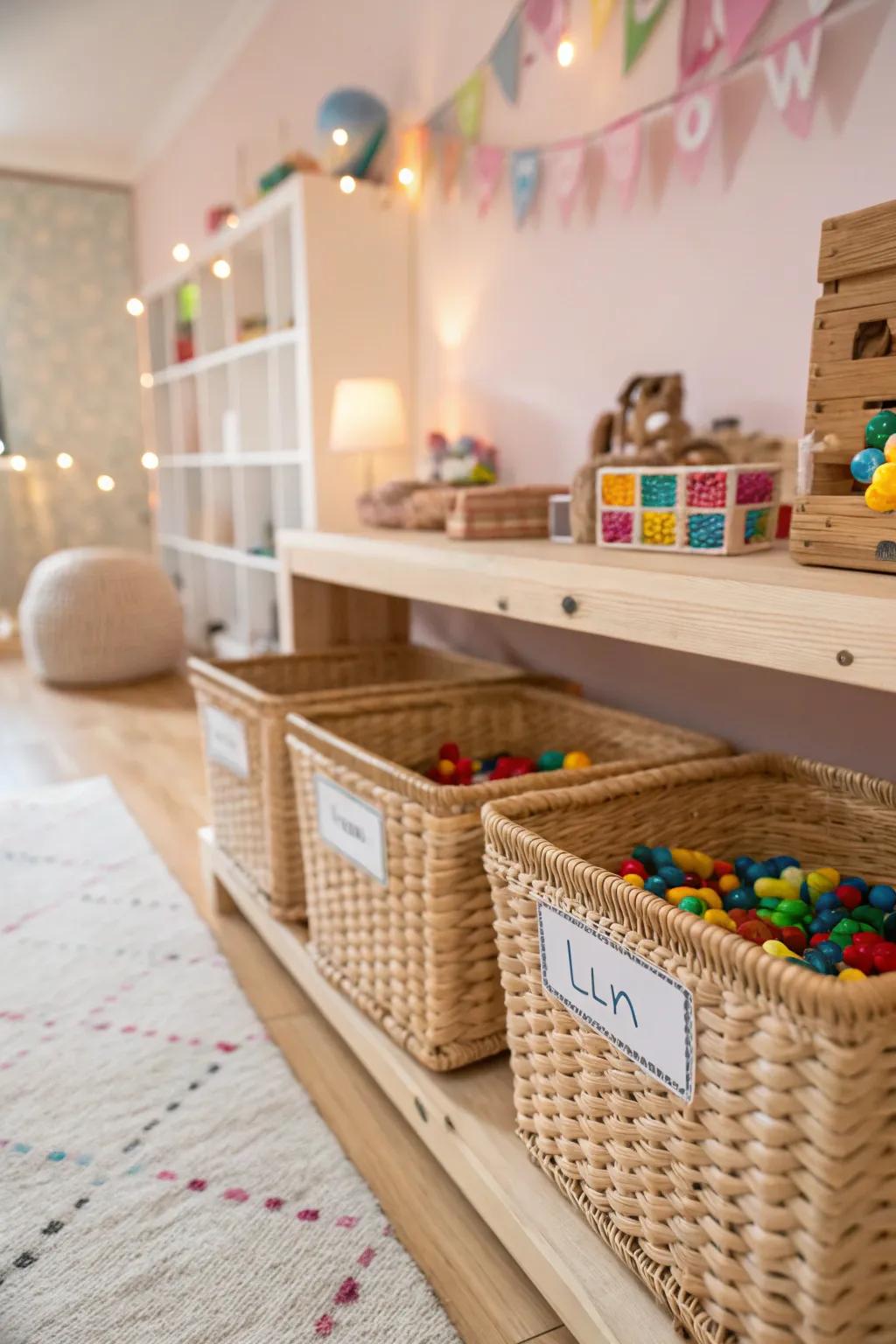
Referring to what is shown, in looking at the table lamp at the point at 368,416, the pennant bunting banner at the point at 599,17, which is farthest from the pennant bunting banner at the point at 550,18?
the table lamp at the point at 368,416

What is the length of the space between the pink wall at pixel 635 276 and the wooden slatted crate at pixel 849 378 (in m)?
0.51

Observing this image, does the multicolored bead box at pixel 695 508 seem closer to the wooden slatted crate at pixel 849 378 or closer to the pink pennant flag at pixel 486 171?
the wooden slatted crate at pixel 849 378

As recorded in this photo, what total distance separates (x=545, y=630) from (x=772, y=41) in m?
1.04

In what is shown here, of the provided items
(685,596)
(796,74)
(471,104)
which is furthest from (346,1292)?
(471,104)

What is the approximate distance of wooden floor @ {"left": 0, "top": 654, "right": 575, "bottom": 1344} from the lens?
0.92 meters

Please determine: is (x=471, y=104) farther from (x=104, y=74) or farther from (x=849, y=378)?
(x=104, y=74)

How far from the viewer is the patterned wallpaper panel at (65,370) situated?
4746mm

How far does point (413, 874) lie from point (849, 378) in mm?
656

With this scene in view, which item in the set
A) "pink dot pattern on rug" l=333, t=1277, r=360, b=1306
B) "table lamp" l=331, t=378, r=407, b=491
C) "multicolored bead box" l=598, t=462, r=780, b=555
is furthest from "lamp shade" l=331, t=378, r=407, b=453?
"pink dot pattern on rug" l=333, t=1277, r=360, b=1306

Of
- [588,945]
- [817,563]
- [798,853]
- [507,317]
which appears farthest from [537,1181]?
[507,317]

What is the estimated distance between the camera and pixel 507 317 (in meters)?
2.02

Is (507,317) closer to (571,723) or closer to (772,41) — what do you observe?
(772,41)

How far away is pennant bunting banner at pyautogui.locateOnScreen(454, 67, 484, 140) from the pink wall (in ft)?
0.12

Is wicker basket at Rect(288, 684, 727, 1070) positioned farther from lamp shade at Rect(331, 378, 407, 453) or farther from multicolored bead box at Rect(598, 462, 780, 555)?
lamp shade at Rect(331, 378, 407, 453)
